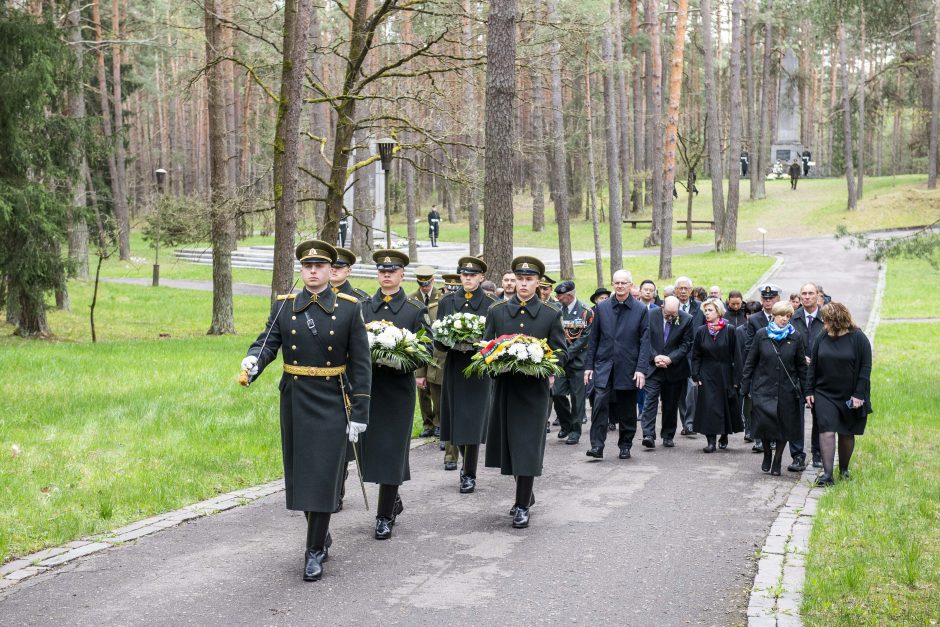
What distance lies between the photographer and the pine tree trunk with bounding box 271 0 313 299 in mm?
16078

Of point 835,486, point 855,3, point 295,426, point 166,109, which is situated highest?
point 166,109

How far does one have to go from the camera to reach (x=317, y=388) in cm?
699

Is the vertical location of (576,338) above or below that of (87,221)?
below

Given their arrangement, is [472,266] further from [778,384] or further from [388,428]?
[778,384]

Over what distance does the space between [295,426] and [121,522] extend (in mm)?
2230

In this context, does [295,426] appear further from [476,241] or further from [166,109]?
[166,109]

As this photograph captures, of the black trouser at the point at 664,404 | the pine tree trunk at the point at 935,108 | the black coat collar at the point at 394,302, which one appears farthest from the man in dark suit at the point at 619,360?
the pine tree trunk at the point at 935,108

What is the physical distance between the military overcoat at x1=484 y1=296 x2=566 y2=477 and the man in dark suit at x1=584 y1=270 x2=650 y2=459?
2405 mm

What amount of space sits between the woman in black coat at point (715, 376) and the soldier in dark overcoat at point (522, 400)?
3688 millimetres

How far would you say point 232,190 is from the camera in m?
20.0

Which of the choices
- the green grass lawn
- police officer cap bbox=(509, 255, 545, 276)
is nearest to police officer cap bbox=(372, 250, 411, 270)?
police officer cap bbox=(509, 255, 545, 276)

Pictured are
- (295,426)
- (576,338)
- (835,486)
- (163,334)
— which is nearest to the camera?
(295,426)

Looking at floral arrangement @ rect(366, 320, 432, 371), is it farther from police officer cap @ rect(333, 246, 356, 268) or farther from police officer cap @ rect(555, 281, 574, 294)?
police officer cap @ rect(555, 281, 574, 294)

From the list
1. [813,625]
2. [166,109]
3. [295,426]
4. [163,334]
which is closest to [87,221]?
[163,334]
